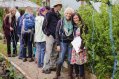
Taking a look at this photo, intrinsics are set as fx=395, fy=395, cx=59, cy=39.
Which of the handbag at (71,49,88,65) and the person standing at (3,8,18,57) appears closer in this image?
the handbag at (71,49,88,65)

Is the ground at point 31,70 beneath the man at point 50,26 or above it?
beneath

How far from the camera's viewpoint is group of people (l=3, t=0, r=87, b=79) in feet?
29.5

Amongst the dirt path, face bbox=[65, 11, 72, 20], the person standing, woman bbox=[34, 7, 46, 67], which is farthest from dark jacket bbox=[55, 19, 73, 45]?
the person standing

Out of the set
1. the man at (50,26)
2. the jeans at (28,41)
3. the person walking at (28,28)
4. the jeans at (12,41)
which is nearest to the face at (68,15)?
the man at (50,26)

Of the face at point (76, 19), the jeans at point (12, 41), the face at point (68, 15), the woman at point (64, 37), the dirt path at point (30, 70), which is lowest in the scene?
the dirt path at point (30, 70)

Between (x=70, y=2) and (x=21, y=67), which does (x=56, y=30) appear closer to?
(x=21, y=67)

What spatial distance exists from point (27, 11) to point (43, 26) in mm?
1670

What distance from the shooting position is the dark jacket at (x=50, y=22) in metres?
9.79

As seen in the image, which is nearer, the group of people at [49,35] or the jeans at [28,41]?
the group of people at [49,35]

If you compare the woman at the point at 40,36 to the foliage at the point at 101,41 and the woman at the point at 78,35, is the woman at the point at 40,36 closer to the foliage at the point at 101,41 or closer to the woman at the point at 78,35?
the woman at the point at 78,35

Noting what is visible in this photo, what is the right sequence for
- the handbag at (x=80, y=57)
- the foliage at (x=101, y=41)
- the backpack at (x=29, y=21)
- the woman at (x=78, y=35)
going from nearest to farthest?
the foliage at (x=101, y=41) < the woman at (x=78, y=35) < the handbag at (x=80, y=57) < the backpack at (x=29, y=21)

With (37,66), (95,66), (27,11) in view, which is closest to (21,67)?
(37,66)

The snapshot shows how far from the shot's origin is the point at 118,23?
785 cm

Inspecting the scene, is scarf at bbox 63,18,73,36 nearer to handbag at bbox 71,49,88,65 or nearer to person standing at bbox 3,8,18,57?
handbag at bbox 71,49,88,65
